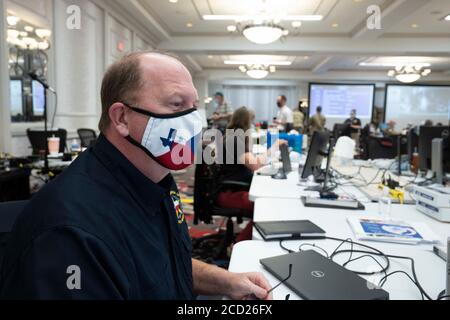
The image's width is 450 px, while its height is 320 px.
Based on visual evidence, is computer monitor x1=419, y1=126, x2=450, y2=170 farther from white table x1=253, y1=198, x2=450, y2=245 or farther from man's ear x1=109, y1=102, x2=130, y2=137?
Result: man's ear x1=109, y1=102, x2=130, y2=137

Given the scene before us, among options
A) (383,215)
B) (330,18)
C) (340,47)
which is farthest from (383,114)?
(383,215)

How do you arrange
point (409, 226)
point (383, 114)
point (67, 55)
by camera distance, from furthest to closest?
1. point (383, 114)
2. point (67, 55)
3. point (409, 226)

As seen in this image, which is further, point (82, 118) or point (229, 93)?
point (229, 93)

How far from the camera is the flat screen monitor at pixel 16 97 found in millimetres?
3871

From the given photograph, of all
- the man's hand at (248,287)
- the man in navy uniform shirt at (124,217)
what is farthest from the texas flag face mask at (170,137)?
the man's hand at (248,287)

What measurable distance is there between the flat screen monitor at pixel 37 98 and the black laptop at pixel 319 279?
4.21m

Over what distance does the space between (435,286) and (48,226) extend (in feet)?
3.38

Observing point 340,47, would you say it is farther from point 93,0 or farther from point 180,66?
point 180,66

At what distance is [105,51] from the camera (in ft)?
17.7

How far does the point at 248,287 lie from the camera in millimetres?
913

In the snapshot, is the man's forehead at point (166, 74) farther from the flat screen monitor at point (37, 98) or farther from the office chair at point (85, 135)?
the flat screen monitor at point (37, 98)

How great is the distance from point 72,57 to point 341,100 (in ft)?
A: 36.4

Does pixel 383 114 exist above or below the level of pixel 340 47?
below
